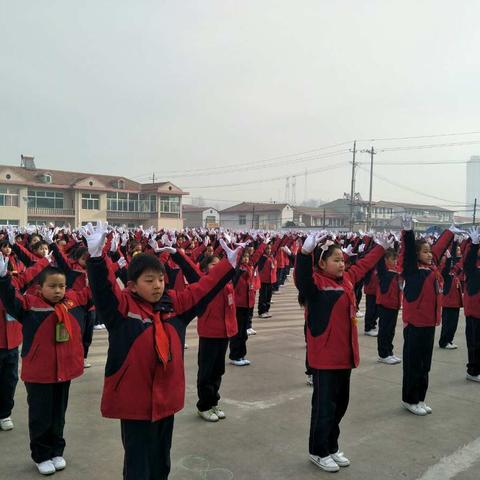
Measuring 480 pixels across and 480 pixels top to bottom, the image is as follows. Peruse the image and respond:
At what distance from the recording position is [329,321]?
379cm

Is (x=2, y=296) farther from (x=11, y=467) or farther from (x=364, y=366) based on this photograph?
(x=364, y=366)

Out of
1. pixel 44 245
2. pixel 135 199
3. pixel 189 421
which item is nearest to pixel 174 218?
pixel 135 199

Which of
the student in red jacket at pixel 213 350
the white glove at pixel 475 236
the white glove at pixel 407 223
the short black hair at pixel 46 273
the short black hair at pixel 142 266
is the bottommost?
the student in red jacket at pixel 213 350

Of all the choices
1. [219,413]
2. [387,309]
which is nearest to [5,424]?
[219,413]

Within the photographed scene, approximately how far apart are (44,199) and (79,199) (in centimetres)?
266

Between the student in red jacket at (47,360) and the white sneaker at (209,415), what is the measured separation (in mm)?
1398

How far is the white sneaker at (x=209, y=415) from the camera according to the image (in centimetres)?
466

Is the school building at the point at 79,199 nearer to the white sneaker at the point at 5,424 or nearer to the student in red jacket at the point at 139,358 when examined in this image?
the white sneaker at the point at 5,424

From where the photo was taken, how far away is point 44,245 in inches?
283

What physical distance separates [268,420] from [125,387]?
2.40m

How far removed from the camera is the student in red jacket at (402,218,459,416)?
16.3ft

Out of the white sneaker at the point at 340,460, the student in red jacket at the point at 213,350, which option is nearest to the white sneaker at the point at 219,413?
the student in red jacket at the point at 213,350

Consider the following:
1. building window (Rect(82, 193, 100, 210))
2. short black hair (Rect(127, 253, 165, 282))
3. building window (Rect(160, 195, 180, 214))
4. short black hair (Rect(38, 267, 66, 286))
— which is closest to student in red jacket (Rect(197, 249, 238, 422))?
short black hair (Rect(38, 267, 66, 286))

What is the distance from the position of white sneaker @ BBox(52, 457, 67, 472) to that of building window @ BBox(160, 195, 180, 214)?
41958mm
